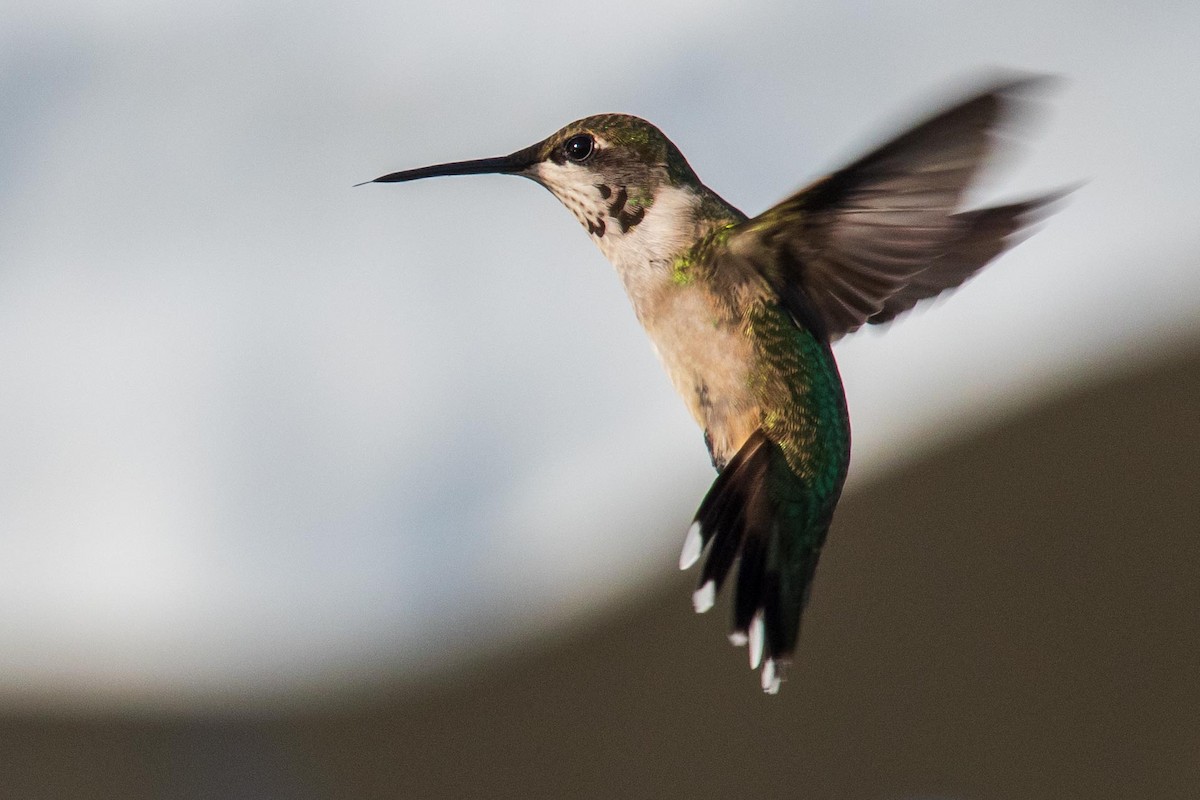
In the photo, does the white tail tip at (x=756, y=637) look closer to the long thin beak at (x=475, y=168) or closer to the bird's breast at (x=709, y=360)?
the bird's breast at (x=709, y=360)

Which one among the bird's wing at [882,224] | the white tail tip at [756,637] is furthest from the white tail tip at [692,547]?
the bird's wing at [882,224]

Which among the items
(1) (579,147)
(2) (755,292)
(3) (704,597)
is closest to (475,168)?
(1) (579,147)

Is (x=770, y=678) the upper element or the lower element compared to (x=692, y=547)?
lower

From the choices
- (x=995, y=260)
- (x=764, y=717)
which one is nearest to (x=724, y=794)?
(x=764, y=717)

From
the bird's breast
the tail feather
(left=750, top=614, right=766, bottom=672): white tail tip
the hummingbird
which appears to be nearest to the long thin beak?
the hummingbird

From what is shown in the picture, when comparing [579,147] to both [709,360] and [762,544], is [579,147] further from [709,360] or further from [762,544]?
[762,544]

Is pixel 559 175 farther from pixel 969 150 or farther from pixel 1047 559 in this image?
pixel 1047 559
